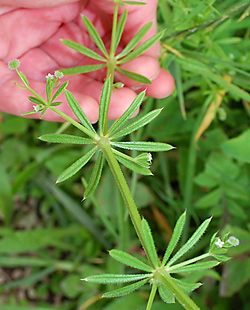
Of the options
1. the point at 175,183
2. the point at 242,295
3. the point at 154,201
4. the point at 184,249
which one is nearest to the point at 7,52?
the point at 184,249

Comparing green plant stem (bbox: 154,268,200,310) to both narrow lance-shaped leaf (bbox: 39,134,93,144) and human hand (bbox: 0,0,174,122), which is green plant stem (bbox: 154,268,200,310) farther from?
human hand (bbox: 0,0,174,122)

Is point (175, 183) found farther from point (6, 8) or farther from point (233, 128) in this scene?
point (6, 8)

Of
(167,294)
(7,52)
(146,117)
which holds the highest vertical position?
(7,52)

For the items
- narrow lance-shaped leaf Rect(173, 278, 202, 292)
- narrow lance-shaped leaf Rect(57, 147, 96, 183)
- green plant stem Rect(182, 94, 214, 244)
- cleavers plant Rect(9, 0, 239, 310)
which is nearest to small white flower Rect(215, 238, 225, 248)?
cleavers plant Rect(9, 0, 239, 310)

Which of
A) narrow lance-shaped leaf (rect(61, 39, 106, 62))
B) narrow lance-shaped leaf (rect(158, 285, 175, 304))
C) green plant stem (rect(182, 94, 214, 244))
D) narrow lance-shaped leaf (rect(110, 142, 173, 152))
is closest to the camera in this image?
narrow lance-shaped leaf (rect(158, 285, 175, 304))

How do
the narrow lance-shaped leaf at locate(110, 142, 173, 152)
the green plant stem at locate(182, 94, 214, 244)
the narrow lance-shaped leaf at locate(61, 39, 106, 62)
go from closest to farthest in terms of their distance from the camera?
the narrow lance-shaped leaf at locate(110, 142, 173, 152) → the narrow lance-shaped leaf at locate(61, 39, 106, 62) → the green plant stem at locate(182, 94, 214, 244)

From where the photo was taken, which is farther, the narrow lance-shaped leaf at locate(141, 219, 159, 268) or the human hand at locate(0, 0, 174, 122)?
the human hand at locate(0, 0, 174, 122)

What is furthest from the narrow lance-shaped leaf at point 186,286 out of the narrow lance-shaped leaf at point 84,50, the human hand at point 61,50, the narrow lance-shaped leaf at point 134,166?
the narrow lance-shaped leaf at point 84,50
